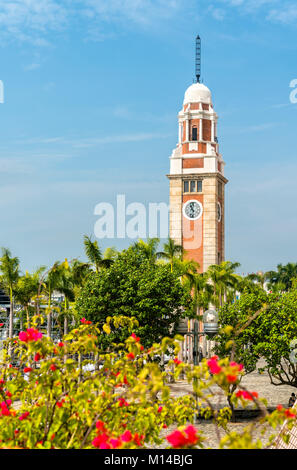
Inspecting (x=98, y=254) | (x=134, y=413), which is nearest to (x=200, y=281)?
(x=98, y=254)

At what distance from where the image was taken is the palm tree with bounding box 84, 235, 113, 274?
127ft

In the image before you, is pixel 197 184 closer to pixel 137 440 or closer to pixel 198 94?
pixel 198 94

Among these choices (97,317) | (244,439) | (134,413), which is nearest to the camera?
(244,439)

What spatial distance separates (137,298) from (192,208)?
185ft

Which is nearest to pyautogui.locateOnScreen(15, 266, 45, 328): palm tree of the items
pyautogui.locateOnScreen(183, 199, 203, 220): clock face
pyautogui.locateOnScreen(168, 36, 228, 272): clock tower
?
pyautogui.locateOnScreen(168, 36, 228, 272): clock tower

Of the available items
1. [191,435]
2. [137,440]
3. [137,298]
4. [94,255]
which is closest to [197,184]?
[94,255]

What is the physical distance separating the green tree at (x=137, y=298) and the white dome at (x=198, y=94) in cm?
5928

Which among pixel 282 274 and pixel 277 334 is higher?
pixel 282 274

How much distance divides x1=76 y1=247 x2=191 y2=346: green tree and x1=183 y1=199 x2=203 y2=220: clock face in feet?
178

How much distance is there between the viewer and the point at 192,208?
84438 millimetres
